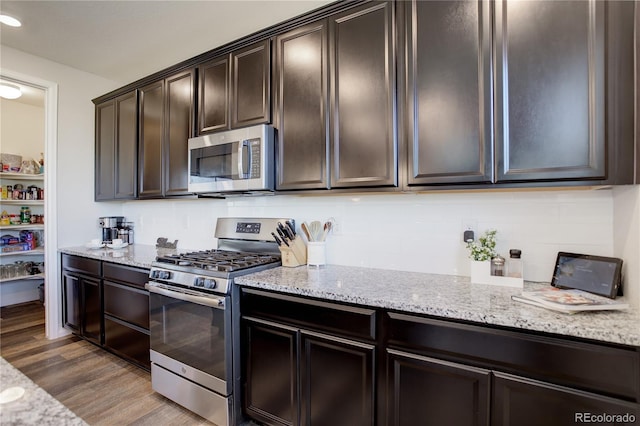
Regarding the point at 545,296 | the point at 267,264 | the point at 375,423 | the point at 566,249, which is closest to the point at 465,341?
the point at 545,296

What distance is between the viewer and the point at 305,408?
1.58m

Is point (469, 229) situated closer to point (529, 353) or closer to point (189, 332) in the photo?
point (529, 353)

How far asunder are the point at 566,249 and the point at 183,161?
2627mm

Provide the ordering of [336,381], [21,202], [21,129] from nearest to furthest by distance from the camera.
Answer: [336,381] < [21,202] < [21,129]

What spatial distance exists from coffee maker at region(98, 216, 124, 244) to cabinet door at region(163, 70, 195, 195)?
48.0 inches

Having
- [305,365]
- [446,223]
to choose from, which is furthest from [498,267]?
[305,365]

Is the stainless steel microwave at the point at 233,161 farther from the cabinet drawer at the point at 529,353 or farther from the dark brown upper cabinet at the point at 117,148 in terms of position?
the cabinet drawer at the point at 529,353

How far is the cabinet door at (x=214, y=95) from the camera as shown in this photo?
7.61 ft

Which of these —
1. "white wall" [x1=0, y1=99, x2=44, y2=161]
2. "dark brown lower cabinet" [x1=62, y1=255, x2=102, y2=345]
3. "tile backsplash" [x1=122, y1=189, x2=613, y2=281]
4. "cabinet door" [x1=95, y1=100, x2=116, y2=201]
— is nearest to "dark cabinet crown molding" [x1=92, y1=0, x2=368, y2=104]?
"cabinet door" [x1=95, y1=100, x2=116, y2=201]

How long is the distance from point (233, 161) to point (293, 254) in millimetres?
766

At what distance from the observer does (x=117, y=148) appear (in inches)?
127

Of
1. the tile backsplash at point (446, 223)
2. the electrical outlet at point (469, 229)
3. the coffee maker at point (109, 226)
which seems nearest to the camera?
the tile backsplash at point (446, 223)

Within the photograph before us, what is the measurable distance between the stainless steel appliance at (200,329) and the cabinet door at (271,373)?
0.09 meters

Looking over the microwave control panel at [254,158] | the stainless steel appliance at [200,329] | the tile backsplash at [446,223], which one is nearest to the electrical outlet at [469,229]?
the tile backsplash at [446,223]
